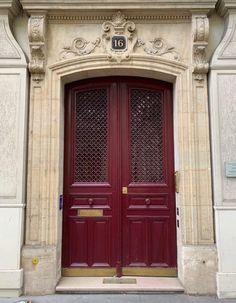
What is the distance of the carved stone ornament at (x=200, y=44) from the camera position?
196 inches

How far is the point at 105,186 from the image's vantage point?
213 inches

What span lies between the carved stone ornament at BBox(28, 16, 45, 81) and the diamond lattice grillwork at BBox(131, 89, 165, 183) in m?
1.65

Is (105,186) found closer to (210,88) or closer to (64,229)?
(64,229)

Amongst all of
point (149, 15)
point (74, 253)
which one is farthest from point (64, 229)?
point (149, 15)

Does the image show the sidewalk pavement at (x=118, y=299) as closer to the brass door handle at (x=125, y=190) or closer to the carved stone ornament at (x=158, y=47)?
the brass door handle at (x=125, y=190)

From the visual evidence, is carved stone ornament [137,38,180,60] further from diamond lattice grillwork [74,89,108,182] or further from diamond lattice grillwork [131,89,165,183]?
diamond lattice grillwork [74,89,108,182]

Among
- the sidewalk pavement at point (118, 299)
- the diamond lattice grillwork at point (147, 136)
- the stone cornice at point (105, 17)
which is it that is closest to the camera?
the sidewalk pavement at point (118, 299)

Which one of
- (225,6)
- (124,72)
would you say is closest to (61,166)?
(124,72)

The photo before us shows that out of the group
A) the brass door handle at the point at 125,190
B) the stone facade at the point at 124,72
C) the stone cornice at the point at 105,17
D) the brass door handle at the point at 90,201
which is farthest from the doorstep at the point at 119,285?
the stone cornice at the point at 105,17

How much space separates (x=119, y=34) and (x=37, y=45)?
135 centimetres

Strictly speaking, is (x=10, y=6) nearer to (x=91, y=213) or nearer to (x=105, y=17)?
(x=105, y=17)

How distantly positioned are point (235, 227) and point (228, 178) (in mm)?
744

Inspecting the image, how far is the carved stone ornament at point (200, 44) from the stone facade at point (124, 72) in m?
0.02

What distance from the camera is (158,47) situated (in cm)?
522
